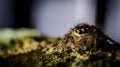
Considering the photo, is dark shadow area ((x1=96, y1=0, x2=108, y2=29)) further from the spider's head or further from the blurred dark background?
the spider's head

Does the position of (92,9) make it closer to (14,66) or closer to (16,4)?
(16,4)

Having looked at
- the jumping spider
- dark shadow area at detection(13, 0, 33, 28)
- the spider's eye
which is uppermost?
the spider's eye

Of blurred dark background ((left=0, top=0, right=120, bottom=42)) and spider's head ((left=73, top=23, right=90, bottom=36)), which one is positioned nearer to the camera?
spider's head ((left=73, top=23, right=90, bottom=36))

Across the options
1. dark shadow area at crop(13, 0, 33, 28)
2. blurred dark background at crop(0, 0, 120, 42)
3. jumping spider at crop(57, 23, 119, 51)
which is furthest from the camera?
dark shadow area at crop(13, 0, 33, 28)

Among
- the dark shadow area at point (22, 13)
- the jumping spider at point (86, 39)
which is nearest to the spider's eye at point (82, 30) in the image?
the jumping spider at point (86, 39)

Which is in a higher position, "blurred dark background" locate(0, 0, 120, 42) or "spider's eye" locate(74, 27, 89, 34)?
"spider's eye" locate(74, 27, 89, 34)

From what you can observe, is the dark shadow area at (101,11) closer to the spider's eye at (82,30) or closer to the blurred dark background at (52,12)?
the blurred dark background at (52,12)

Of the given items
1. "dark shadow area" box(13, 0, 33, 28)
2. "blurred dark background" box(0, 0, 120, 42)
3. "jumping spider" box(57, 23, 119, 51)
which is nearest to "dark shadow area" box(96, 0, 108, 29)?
"blurred dark background" box(0, 0, 120, 42)
